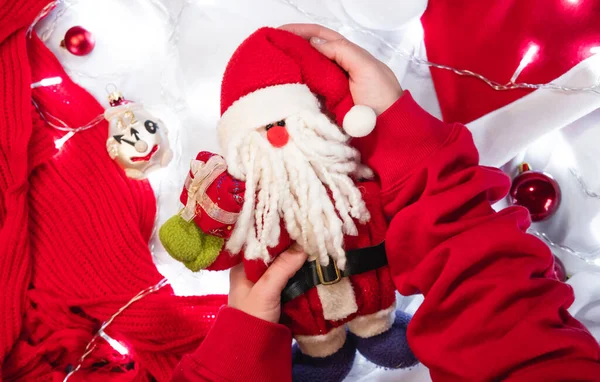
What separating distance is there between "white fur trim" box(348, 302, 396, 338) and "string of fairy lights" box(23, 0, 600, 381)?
30cm

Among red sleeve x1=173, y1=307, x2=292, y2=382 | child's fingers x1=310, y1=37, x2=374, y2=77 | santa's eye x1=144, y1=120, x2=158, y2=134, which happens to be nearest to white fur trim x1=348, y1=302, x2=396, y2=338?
red sleeve x1=173, y1=307, x2=292, y2=382

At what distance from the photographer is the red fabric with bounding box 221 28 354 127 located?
1.94 feet

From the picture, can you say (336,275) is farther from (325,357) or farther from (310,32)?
(310,32)

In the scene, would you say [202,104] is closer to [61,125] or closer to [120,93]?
[120,93]

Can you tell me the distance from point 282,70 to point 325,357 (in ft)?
1.33

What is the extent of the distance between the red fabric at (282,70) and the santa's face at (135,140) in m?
0.21

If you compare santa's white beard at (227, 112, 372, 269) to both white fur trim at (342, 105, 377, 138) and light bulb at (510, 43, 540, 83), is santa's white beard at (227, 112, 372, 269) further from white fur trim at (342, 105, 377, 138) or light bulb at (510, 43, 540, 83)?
light bulb at (510, 43, 540, 83)

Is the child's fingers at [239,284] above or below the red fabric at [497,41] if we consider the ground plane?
below

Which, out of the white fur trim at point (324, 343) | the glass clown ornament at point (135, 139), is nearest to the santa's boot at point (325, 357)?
the white fur trim at point (324, 343)

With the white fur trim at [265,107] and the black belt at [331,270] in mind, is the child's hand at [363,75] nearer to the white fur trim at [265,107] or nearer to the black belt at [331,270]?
the white fur trim at [265,107]

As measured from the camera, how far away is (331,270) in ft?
2.03

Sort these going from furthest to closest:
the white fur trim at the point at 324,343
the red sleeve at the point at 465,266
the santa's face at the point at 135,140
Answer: the santa's face at the point at 135,140 < the white fur trim at the point at 324,343 < the red sleeve at the point at 465,266

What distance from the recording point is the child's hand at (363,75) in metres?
0.65

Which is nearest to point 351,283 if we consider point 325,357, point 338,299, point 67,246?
point 338,299
